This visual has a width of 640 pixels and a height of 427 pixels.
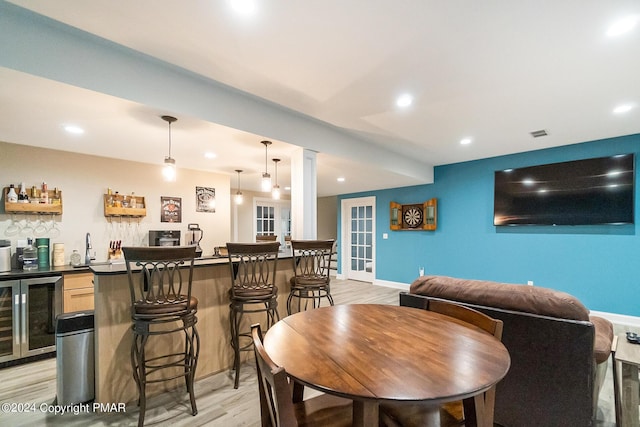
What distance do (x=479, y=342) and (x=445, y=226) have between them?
15.9 feet

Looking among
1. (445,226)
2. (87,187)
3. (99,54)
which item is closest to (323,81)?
(99,54)

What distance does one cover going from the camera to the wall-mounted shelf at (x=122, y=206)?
3.83 m

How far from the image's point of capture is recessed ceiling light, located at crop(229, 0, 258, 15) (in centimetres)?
156

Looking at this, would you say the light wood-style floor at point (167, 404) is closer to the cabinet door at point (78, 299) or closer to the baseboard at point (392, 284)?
the cabinet door at point (78, 299)

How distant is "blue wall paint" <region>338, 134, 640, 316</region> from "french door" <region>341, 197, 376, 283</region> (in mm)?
240

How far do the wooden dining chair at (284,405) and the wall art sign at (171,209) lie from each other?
4090mm

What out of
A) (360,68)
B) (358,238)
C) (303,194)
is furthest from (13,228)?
(358,238)

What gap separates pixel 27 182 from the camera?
327 cm

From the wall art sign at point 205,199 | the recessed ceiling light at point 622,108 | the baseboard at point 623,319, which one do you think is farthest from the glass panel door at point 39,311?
the baseboard at point 623,319

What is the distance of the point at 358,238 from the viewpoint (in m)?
7.14

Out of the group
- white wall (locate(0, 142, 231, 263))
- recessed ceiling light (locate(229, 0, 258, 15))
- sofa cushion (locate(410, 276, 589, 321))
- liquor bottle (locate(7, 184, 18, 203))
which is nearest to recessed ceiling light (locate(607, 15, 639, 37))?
sofa cushion (locate(410, 276, 589, 321))

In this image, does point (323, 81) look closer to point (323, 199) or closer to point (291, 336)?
point (291, 336)

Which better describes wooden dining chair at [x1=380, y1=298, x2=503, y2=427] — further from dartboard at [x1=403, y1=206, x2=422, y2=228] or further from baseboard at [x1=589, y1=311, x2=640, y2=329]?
dartboard at [x1=403, y1=206, x2=422, y2=228]

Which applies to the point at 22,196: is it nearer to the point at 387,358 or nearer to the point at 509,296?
the point at 387,358
